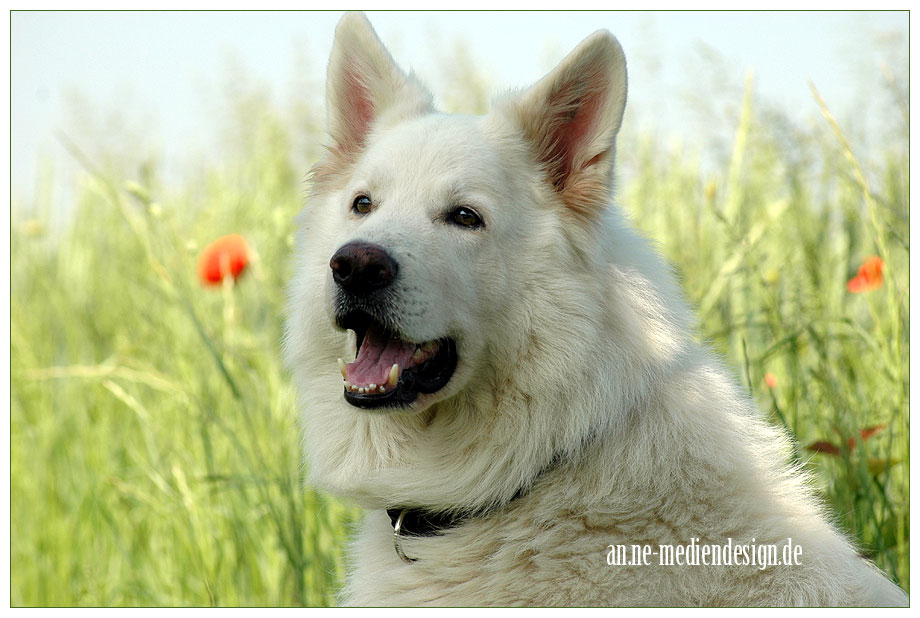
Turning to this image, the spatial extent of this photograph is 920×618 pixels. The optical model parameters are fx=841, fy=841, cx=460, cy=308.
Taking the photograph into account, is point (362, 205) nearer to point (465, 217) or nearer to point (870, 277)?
point (465, 217)

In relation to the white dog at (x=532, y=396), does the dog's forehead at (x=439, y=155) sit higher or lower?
higher

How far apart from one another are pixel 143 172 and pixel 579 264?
2.24 metres

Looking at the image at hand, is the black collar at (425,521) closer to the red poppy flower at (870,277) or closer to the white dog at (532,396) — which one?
the white dog at (532,396)

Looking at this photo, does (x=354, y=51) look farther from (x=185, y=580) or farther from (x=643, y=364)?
(x=185, y=580)

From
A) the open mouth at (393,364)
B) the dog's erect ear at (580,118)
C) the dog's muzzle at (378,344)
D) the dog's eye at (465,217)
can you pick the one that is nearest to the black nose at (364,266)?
the dog's muzzle at (378,344)

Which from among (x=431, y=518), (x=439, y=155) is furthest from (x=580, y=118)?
(x=431, y=518)

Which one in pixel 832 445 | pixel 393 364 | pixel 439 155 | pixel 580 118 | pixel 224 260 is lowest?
pixel 832 445

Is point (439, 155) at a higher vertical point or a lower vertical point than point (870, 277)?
higher

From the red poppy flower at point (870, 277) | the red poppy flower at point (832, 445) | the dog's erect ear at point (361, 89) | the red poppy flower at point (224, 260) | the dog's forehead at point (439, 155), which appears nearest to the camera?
the dog's forehead at point (439, 155)

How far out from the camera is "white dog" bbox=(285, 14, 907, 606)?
8.18 feet

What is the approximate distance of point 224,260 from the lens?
439 cm

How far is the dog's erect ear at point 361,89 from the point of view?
3113 millimetres

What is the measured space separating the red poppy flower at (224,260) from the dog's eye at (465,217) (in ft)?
6.35

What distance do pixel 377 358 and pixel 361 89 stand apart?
1160 millimetres
